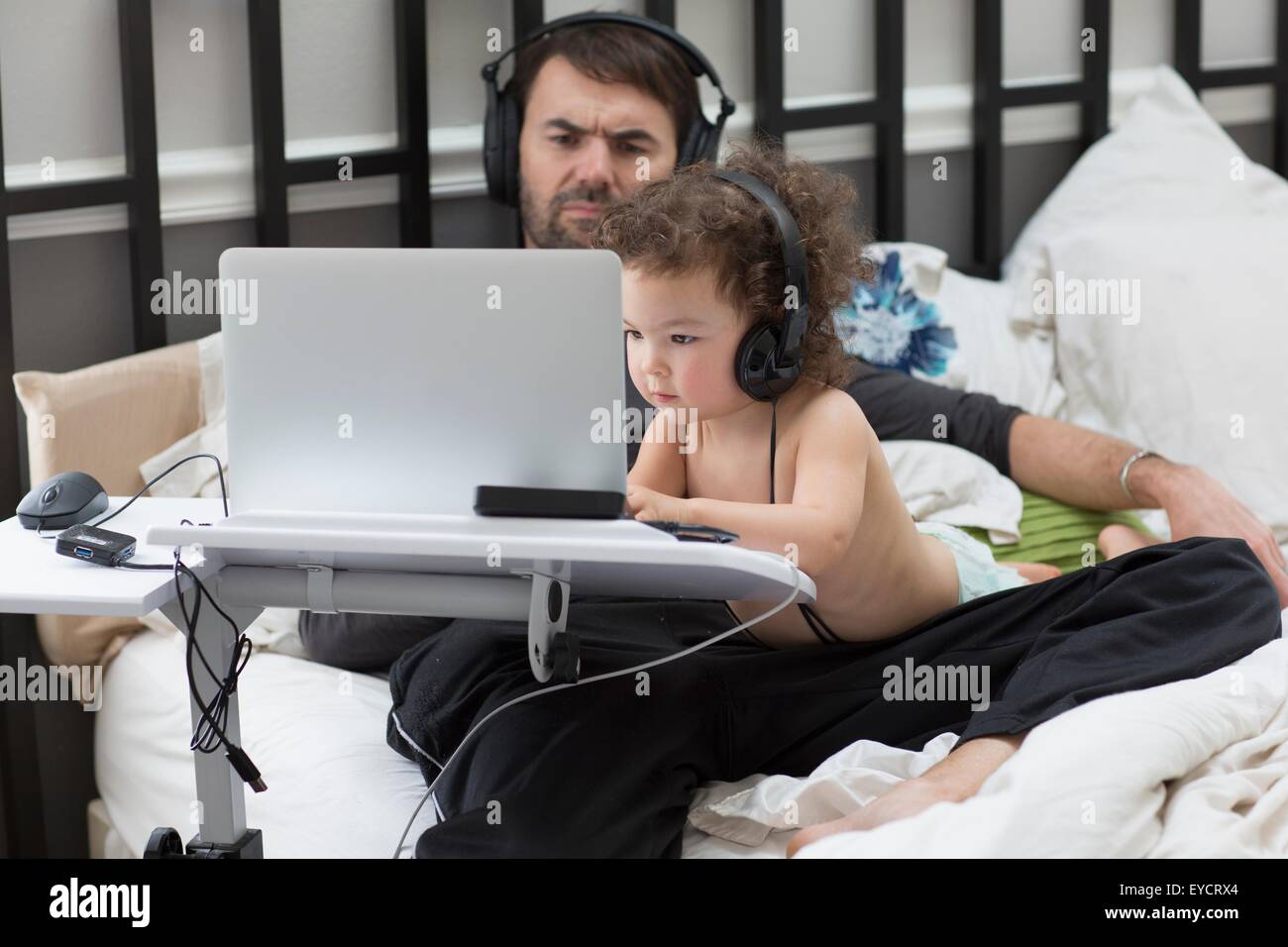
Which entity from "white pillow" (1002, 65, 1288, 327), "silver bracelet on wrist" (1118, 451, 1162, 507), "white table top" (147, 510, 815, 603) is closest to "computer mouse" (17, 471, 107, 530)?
"white table top" (147, 510, 815, 603)

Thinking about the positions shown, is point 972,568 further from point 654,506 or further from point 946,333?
point 946,333

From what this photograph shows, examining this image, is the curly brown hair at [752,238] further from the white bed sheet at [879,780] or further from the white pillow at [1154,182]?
the white pillow at [1154,182]

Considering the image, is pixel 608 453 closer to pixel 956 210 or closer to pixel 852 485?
pixel 852 485

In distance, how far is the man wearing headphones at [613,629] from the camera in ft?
3.92

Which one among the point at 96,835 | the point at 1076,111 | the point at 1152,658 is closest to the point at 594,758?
the point at 1152,658

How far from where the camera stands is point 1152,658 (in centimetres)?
127

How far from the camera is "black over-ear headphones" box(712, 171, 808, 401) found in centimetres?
122

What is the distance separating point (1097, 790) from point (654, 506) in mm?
387

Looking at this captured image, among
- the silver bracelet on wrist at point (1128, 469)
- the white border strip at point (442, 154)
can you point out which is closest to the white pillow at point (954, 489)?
the silver bracelet on wrist at point (1128, 469)

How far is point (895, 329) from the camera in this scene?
2.10 metres

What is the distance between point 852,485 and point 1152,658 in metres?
0.32

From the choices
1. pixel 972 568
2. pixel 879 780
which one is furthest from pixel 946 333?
pixel 879 780

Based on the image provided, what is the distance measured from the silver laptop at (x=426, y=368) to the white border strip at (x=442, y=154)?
0.90 meters

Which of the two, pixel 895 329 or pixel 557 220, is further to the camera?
pixel 895 329
